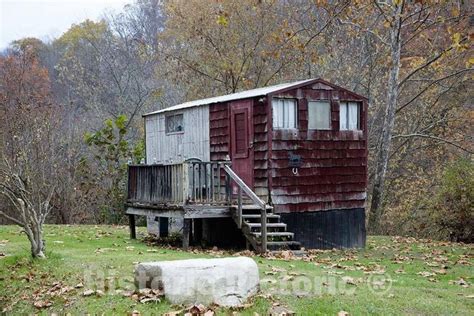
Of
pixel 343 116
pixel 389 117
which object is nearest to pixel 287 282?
pixel 343 116

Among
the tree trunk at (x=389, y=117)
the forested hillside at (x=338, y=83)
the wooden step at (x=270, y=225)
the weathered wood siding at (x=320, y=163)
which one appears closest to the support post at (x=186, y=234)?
the wooden step at (x=270, y=225)

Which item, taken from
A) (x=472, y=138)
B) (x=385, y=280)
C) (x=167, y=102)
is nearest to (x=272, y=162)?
(x=385, y=280)

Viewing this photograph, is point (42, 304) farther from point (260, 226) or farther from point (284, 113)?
point (284, 113)

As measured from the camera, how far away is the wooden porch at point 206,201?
1364cm

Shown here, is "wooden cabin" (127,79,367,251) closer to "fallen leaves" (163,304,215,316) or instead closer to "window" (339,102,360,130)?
"window" (339,102,360,130)

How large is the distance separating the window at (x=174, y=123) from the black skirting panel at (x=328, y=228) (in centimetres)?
407

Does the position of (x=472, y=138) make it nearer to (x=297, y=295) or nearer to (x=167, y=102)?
(x=167, y=102)

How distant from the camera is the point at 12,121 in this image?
19.5 meters

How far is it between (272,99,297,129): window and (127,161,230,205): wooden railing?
1805 mm

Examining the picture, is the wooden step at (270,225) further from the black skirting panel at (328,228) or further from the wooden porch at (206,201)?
the black skirting panel at (328,228)

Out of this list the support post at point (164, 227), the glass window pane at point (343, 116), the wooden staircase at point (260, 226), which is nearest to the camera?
the wooden staircase at point (260, 226)

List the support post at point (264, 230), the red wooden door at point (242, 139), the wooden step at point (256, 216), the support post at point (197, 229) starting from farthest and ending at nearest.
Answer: the support post at point (197, 229)
the red wooden door at point (242, 139)
the wooden step at point (256, 216)
the support post at point (264, 230)

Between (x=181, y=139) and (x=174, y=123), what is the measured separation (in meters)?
0.56

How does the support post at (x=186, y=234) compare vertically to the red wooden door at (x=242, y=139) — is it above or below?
below
